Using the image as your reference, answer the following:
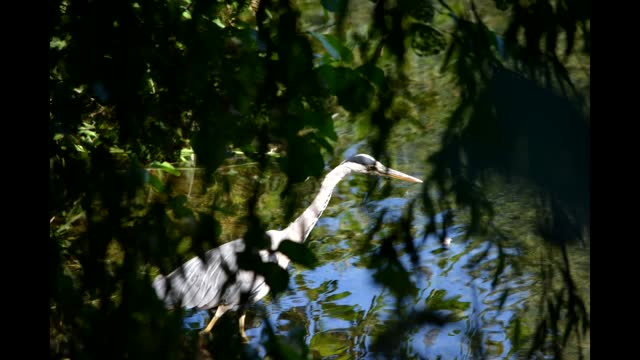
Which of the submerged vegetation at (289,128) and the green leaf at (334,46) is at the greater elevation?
the green leaf at (334,46)

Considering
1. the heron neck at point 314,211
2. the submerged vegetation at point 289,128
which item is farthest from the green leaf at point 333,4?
the heron neck at point 314,211

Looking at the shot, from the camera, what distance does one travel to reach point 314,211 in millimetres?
3168

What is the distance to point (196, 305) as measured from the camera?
2.97m

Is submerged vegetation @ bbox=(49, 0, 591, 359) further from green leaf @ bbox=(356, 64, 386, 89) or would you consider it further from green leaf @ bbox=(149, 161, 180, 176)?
green leaf @ bbox=(149, 161, 180, 176)

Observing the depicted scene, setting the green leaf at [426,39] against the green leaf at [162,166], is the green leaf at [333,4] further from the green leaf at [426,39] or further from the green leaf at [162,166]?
the green leaf at [162,166]

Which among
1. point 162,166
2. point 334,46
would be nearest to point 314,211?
point 162,166

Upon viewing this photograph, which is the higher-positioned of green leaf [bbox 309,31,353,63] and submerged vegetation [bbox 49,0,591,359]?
green leaf [bbox 309,31,353,63]

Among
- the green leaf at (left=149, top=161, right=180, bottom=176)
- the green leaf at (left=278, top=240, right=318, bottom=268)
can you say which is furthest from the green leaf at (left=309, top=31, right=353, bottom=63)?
the green leaf at (left=149, top=161, right=180, bottom=176)

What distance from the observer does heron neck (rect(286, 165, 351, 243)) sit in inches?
119

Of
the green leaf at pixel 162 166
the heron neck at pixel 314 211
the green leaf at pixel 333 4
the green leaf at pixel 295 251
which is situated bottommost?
the heron neck at pixel 314 211

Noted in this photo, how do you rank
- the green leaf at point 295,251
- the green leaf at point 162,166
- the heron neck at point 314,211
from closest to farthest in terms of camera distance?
1. the green leaf at point 295,251
2. the green leaf at point 162,166
3. the heron neck at point 314,211

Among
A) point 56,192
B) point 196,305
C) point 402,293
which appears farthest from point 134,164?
point 196,305

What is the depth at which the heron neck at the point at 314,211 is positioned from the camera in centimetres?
302

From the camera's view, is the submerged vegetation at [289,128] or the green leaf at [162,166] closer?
the submerged vegetation at [289,128]
